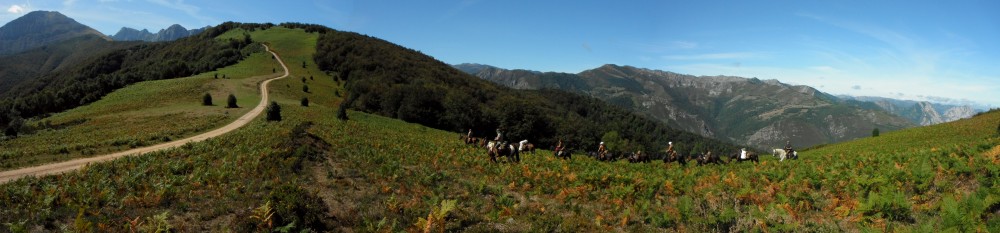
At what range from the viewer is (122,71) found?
5517 inches

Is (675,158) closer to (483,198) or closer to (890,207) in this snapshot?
(483,198)

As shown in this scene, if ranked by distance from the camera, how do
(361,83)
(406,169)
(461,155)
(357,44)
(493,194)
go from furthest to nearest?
(357,44)
(361,83)
(461,155)
(406,169)
(493,194)

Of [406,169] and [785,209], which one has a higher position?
[785,209]

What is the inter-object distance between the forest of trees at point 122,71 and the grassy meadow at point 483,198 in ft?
126

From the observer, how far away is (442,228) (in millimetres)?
13148

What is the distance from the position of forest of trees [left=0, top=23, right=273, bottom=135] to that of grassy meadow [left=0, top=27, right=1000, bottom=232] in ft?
126

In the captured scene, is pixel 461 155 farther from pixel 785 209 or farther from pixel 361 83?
pixel 361 83

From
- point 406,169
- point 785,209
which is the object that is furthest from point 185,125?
point 785,209

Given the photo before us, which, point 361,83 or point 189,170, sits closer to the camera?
point 189,170

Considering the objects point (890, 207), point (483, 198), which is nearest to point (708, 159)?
point (890, 207)

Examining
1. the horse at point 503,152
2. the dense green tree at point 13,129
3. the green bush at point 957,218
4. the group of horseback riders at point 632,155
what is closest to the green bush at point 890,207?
the green bush at point 957,218

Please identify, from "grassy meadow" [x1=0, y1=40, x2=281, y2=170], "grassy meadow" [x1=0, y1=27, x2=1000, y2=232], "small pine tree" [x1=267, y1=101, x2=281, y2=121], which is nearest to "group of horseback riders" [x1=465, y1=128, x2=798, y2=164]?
"grassy meadow" [x1=0, y1=27, x2=1000, y2=232]

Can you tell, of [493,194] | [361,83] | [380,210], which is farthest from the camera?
[361,83]

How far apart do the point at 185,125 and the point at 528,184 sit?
137ft
